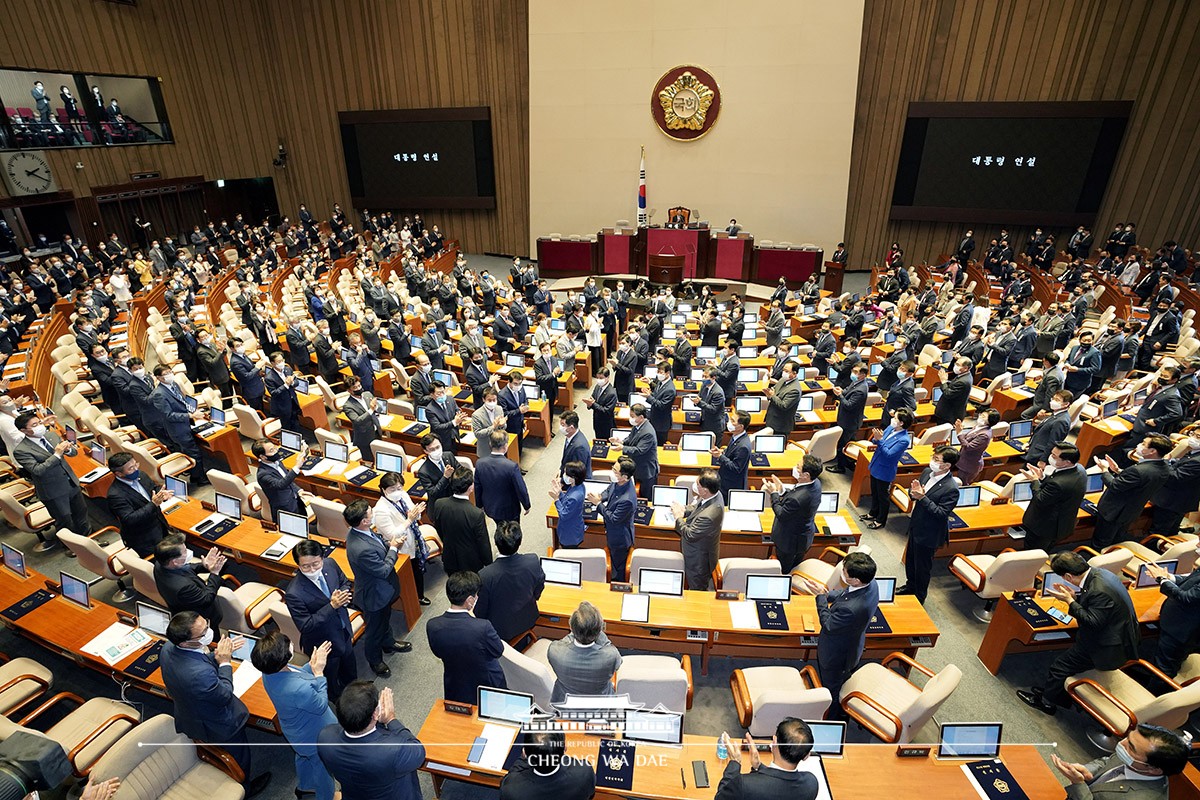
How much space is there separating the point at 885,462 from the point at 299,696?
6.36 m

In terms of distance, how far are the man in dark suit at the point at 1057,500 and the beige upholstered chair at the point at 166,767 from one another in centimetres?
713

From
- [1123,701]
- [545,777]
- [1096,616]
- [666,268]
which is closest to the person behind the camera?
[545,777]

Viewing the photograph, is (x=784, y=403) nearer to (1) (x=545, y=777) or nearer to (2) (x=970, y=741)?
(2) (x=970, y=741)

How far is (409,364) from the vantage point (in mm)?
11812

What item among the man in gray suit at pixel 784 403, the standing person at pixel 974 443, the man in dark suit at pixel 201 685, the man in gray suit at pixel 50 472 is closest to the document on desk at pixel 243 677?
the man in dark suit at pixel 201 685

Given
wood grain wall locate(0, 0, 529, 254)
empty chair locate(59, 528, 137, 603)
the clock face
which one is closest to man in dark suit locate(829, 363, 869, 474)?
empty chair locate(59, 528, 137, 603)

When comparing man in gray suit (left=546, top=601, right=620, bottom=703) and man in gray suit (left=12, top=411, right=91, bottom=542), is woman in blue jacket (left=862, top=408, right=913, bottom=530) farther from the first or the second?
man in gray suit (left=12, top=411, right=91, bottom=542)

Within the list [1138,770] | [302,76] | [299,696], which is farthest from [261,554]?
[302,76]

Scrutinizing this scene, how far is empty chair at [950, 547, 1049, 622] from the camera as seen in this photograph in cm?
548

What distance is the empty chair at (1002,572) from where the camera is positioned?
5.48m

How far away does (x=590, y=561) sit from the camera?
552 centimetres

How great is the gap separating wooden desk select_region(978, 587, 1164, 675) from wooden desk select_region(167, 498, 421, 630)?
552cm

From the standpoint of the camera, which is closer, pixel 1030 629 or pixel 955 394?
pixel 1030 629

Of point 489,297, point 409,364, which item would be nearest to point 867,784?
point 409,364
